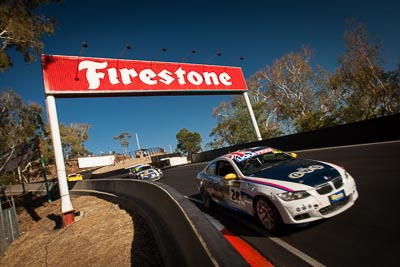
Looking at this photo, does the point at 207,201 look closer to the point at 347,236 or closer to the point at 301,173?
the point at 301,173

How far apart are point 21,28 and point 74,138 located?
7043cm

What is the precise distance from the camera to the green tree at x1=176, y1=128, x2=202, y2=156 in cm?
9288

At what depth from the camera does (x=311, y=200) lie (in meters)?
4.09

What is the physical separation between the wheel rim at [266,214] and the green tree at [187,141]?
87676 mm

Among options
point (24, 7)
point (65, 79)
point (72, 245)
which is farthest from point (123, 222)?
point (24, 7)

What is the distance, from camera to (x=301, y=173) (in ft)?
15.3

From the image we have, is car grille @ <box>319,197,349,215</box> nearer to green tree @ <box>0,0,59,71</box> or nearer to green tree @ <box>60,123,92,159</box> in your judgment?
green tree @ <box>0,0,59,71</box>

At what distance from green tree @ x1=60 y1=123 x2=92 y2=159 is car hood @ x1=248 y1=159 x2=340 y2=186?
3216 inches

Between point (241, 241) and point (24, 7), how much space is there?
72.8ft

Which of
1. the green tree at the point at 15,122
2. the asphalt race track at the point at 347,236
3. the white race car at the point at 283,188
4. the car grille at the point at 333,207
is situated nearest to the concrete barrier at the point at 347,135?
the asphalt race track at the point at 347,236

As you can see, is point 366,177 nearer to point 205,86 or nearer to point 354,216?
point 354,216

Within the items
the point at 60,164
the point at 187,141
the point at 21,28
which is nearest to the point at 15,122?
the point at 21,28

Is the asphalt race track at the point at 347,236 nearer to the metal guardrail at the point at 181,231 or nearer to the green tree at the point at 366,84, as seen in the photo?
the metal guardrail at the point at 181,231

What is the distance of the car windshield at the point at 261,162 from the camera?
5.54 meters
